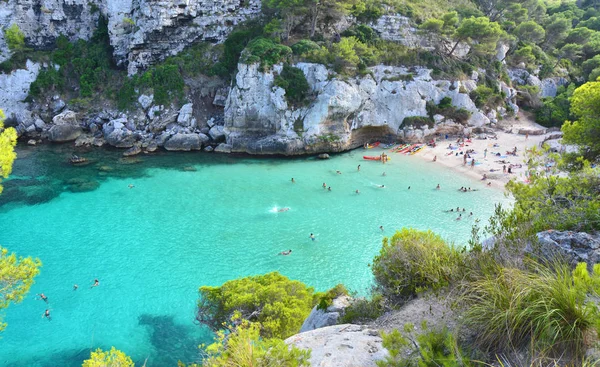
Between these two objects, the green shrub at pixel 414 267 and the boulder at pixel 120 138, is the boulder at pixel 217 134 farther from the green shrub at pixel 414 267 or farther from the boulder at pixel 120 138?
the green shrub at pixel 414 267

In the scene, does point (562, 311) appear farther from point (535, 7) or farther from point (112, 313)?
point (535, 7)

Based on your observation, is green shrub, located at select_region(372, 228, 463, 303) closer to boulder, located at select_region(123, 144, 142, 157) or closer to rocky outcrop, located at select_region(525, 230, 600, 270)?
rocky outcrop, located at select_region(525, 230, 600, 270)

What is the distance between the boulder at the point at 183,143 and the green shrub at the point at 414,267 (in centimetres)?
3123

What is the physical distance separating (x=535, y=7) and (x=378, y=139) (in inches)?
1400

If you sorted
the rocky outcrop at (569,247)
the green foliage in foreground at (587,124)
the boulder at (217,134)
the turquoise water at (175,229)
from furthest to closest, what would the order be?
1. the boulder at (217,134)
2. the turquoise water at (175,229)
3. the green foliage in foreground at (587,124)
4. the rocky outcrop at (569,247)

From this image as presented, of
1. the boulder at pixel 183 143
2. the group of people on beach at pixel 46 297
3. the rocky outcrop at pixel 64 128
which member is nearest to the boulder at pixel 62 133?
the rocky outcrop at pixel 64 128

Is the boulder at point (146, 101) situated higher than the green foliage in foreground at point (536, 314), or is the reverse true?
the green foliage in foreground at point (536, 314)

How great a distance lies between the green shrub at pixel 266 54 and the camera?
112 feet

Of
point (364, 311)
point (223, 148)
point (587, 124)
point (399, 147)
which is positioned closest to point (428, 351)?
point (364, 311)

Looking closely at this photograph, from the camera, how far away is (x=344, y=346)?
6.09 metres

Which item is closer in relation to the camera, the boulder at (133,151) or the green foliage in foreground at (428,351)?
the green foliage in foreground at (428,351)

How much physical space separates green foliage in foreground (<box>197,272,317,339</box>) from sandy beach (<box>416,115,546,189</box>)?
21.4 metres

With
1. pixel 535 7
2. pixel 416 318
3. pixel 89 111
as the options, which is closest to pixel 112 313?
pixel 416 318

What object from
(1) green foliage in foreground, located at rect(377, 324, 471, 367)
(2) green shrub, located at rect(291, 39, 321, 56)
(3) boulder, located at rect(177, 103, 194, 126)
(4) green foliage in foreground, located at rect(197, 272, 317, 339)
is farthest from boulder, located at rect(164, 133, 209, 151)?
(1) green foliage in foreground, located at rect(377, 324, 471, 367)
